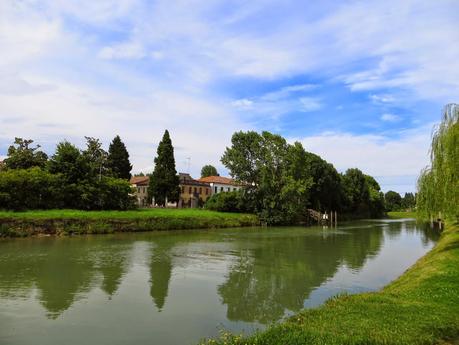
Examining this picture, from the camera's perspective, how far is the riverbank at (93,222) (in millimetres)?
35938

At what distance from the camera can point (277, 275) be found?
20.2 m

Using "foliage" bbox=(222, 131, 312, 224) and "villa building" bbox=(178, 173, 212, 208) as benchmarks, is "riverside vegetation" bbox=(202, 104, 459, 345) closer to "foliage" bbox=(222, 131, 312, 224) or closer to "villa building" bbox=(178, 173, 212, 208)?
"foliage" bbox=(222, 131, 312, 224)

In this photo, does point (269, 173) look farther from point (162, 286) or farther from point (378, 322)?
point (378, 322)

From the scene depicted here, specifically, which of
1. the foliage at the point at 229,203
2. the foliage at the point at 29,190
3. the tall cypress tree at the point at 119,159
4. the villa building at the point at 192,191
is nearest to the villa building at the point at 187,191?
the villa building at the point at 192,191

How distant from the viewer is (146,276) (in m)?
19.1

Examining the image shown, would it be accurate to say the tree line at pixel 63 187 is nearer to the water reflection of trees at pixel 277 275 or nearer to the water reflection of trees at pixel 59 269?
the water reflection of trees at pixel 59 269

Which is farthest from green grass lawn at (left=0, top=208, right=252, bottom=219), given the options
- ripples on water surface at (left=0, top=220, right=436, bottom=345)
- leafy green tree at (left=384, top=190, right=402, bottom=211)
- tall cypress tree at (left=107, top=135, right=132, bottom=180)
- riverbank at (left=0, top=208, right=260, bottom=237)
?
leafy green tree at (left=384, top=190, right=402, bottom=211)

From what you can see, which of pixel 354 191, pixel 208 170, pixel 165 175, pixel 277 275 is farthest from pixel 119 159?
pixel 208 170

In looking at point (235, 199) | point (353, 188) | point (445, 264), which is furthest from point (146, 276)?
point (353, 188)

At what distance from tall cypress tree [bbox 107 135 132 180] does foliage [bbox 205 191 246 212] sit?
60.7ft

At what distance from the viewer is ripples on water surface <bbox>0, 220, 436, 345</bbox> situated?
11305mm

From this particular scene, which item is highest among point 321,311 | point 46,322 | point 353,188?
point 353,188

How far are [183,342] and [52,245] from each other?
23.6m

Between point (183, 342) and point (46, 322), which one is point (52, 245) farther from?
point (183, 342)
